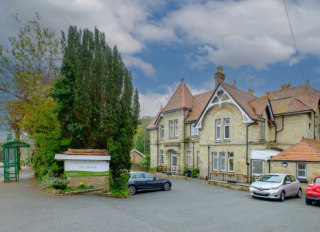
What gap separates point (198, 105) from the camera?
95.1 feet

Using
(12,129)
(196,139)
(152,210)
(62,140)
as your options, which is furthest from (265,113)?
(12,129)

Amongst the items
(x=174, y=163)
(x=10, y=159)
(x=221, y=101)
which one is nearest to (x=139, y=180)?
(x=10, y=159)

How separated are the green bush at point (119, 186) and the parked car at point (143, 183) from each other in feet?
6.52

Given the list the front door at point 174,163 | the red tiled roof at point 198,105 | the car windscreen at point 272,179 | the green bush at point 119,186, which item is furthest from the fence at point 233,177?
the green bush at point 119,186

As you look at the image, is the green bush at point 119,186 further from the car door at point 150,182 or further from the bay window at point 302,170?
the bay window at point 302,170

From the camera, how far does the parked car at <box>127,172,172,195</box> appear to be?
592 inches

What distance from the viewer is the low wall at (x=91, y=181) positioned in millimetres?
11797

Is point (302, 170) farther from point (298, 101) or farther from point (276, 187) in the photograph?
point (298, 101)

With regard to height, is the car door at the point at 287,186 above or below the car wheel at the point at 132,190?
above

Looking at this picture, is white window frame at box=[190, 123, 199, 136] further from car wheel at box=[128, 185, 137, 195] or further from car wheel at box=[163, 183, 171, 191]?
car wheel at box=[128, 185, 137, 195]

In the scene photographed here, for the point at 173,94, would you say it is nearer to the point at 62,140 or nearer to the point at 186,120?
the point at 186,120

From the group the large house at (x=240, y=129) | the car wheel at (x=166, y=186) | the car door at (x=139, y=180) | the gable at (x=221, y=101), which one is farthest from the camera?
the gable at (x=221, y=101)

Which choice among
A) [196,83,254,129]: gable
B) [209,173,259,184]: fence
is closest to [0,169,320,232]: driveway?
[209,173,259,184]: fence

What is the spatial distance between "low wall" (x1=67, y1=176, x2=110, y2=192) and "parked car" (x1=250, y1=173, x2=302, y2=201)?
9.11 meters
